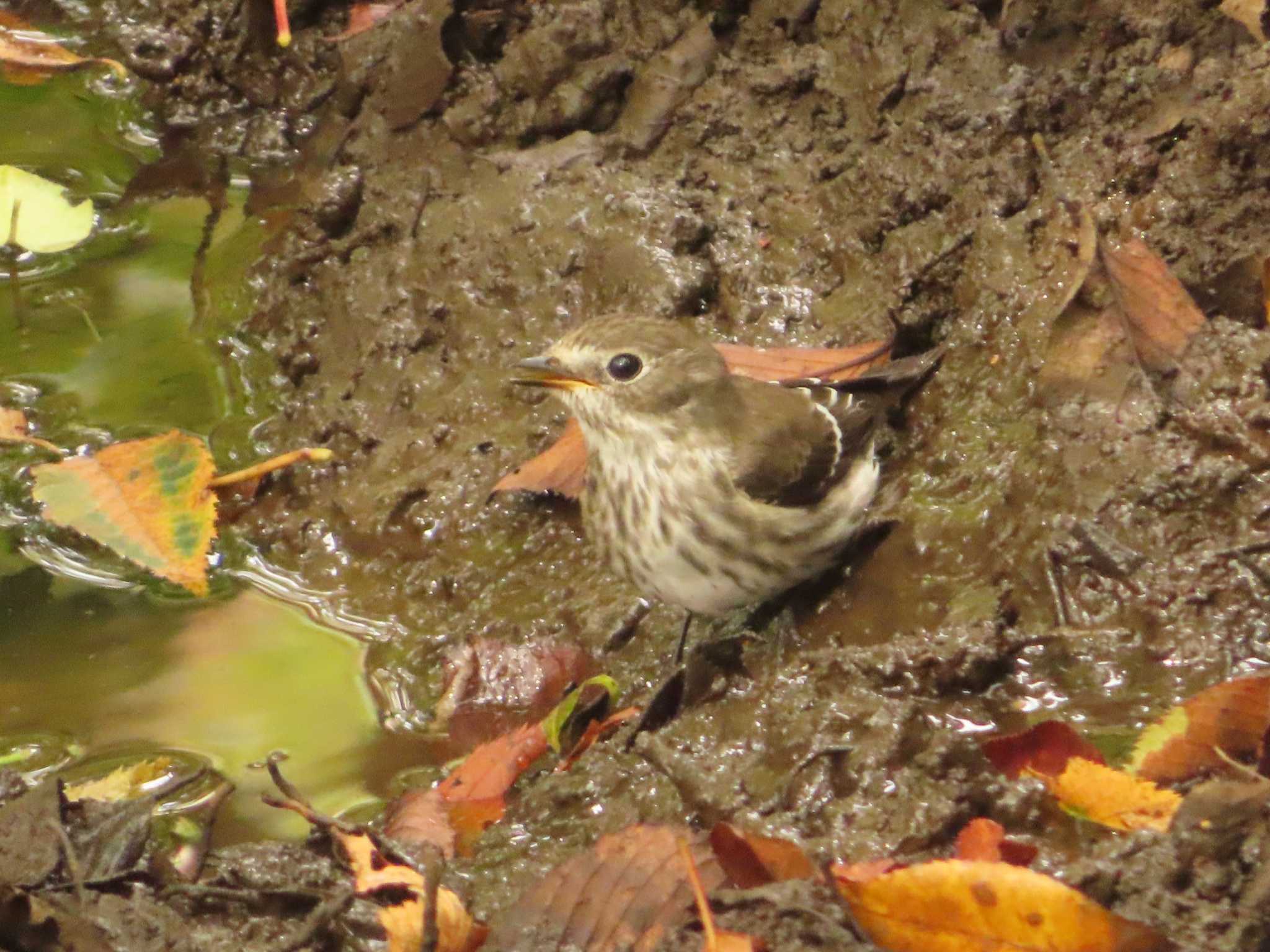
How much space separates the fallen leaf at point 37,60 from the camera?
6820 millimetres

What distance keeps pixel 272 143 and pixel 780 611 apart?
3.47 m

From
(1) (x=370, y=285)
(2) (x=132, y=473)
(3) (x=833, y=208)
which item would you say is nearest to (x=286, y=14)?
(1) (x=370, y=285)

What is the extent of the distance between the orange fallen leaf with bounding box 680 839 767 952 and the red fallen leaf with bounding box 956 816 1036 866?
470 mm

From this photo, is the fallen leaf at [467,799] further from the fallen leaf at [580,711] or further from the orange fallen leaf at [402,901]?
the orange fallen leaf at [402,901]

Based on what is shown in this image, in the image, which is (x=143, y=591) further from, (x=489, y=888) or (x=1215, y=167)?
(x=1215, y=167)

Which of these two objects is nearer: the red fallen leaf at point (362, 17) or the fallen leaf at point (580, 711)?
the fallen leaf at point (580, 711)

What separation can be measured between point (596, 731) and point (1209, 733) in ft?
5.14

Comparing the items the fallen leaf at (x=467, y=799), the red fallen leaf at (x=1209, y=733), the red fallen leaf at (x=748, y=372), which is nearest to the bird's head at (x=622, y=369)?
the red fallen leaf at (x=748, y=372)

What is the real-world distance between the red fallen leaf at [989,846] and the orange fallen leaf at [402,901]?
0.98 metres

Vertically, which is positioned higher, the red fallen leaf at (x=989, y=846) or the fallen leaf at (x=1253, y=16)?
the fallen leaf at (x=1253, y=16)

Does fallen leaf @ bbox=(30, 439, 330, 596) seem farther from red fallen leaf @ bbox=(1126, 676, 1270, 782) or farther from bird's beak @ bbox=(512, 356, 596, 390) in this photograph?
red fallen leaf @ bbox=(1126, 676, 1270, 782)

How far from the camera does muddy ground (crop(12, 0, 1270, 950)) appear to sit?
3.34m

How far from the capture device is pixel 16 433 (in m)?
5.12

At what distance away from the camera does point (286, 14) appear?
20.6 feet
